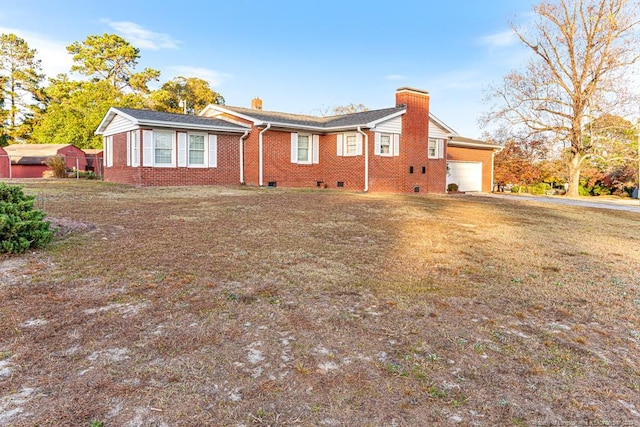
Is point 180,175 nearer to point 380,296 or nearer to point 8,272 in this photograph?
point 8,272

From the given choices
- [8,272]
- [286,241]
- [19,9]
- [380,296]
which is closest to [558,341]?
[380,296]

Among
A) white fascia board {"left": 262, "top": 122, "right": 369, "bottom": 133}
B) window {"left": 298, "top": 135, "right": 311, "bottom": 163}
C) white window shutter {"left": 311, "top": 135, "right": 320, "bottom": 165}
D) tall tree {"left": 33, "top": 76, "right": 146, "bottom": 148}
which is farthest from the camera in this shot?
tall tree {"left": 33, "top": 76, "right": 146, "bottom": 148}

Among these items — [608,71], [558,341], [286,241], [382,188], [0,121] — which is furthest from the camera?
[0,121]

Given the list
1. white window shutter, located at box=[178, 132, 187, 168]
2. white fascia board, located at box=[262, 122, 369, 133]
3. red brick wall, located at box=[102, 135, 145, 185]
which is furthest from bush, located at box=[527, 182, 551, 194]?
red brick wall, located at box=[102, 135, 145, 185]

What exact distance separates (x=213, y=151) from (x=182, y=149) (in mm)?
1373

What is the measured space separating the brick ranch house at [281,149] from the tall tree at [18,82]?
24.9 metres

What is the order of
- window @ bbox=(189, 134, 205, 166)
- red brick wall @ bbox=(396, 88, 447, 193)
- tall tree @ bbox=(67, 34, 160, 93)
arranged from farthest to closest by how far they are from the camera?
tall tree @ bbox=(67, 34, 160, 93)
red brick wall @ bbox=(396, 88, 447, 193)
window @ bbox=(189, 134, 205, 166)

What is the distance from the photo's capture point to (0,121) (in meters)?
37.4

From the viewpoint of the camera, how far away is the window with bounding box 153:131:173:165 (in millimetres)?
16141

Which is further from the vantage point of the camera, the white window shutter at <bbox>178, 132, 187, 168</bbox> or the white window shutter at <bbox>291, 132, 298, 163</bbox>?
the white window shutter at <bbox>291, 132, 298, 163</bbox>

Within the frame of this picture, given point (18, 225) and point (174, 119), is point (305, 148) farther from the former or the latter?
point (18, 225)

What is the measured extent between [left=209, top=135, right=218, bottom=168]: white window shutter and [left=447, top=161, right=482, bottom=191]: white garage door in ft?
47.1

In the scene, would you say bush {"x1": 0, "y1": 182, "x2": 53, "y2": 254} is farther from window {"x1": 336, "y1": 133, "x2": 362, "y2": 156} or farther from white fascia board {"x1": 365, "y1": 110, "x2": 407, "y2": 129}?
window {"x1": 336, "y1": 133, "x2": 362, "y2": 156}

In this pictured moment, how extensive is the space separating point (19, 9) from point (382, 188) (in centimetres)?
1889
